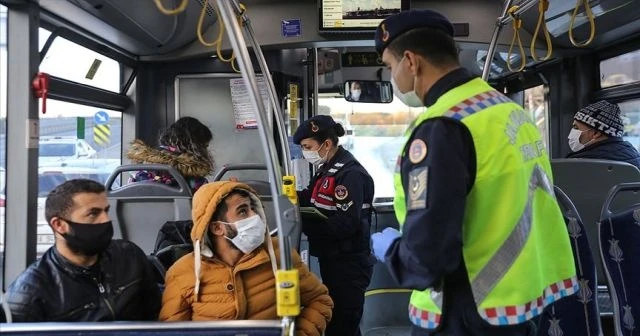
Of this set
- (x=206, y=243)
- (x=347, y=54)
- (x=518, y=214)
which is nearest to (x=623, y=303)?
(x=518, y=214)

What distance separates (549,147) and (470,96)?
386 cm

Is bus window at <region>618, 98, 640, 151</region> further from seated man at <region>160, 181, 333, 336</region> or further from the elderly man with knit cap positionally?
seated man at <region>160, 181, 333, 336</region>

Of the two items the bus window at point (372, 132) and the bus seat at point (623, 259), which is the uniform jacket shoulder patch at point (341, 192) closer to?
the bus seat at point (623, 259)

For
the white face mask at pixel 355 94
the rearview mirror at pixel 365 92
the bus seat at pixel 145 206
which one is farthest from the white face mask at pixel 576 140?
the bus seat at pixel 145 206

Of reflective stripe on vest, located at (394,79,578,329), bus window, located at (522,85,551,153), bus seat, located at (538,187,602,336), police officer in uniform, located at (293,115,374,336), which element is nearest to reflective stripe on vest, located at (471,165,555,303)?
reflective stripe on vest, located at (394,79,578,329)

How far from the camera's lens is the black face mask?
1938 mm

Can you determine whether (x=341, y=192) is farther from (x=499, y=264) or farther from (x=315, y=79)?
(x=315, y=79)

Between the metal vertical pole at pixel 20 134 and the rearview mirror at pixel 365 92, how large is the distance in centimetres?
325

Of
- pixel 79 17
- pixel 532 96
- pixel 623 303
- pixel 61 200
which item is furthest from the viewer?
pixel 532 96

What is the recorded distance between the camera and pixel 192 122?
143 inches

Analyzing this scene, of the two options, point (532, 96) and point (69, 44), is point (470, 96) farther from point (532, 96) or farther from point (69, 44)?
point (532, 96)

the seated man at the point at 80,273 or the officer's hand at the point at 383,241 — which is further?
the seated man at the point at 80,273

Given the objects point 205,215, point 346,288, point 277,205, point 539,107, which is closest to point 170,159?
point 346,288

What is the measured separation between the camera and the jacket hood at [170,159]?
11.3 ft
